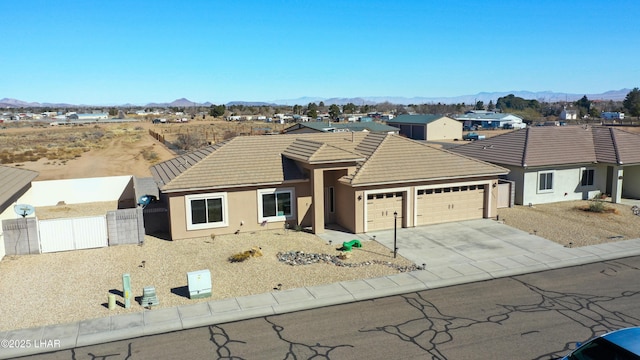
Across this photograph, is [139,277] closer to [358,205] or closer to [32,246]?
[32,246]

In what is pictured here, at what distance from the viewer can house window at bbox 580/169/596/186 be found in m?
30.8

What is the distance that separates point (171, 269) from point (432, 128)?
65303mm

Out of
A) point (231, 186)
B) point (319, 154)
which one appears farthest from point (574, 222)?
point (231, 186)

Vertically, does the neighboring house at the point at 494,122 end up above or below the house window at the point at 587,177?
above

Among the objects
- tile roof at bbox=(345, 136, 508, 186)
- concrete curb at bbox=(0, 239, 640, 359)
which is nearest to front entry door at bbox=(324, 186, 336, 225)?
tile roof at bbox=(345, 136, 508, 186)

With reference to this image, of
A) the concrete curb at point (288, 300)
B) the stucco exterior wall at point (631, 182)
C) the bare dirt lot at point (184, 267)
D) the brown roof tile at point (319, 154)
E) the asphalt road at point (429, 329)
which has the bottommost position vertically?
the asphalt road at point (429, 329)

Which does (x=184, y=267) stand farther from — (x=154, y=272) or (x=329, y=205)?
(x=329, y=205)

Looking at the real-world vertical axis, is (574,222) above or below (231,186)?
below

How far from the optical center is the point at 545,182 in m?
29.9

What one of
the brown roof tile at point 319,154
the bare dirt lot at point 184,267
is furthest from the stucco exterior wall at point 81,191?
the brown roof tile at point 319,154

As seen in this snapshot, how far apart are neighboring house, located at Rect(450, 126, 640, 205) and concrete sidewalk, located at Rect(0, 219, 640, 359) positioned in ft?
20.6

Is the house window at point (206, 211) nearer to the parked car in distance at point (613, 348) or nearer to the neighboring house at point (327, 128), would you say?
the parked car in distance at point (613, 348)

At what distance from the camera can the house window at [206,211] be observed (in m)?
22.2

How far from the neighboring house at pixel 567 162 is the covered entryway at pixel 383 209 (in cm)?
950
